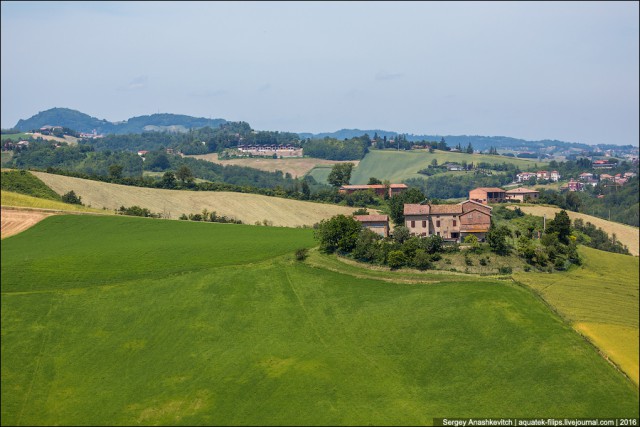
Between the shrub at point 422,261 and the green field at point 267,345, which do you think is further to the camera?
the shrub at point 422,261

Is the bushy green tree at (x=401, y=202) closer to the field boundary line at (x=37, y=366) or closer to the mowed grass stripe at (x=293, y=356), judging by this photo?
the mowed grass stripe at (x=293, y=356)

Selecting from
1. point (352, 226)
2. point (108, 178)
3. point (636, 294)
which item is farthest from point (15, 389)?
point (108, 178)

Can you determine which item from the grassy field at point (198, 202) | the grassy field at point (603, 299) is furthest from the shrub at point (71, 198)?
the grassy field at point (603, 299)

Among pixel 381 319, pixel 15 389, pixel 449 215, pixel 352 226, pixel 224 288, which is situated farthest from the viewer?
pixel 449 215

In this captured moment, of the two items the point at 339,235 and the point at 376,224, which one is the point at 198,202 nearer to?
the point at 376,224

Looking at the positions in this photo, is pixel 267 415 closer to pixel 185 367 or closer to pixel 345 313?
pixel 185 367

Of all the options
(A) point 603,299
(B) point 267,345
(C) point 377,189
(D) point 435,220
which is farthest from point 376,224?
(C) point 377,189
